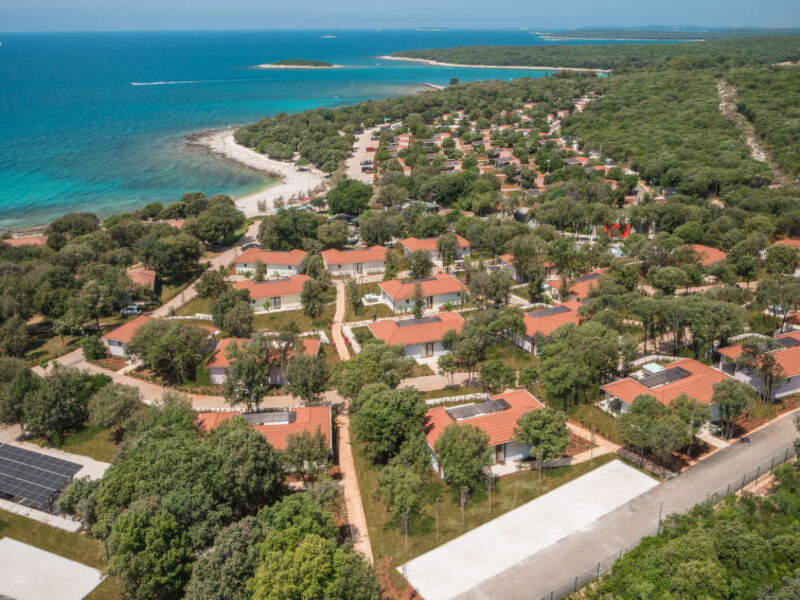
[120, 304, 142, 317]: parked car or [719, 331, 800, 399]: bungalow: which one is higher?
[719, 331, 800, 399]: bungalow

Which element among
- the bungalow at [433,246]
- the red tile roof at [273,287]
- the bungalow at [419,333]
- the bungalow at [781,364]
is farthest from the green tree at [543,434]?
the bungalow at [433,246]

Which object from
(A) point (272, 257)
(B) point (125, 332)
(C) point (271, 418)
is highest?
(A) point (272, 257)

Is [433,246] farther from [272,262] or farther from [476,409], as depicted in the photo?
[476,409]

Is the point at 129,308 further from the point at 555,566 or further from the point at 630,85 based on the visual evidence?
the point at 630,85

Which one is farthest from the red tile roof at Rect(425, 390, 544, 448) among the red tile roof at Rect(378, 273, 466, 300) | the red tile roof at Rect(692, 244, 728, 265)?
the red tile roof at Rect(692, 244, 728, 265)

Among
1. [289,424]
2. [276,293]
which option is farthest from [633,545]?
[276,293]

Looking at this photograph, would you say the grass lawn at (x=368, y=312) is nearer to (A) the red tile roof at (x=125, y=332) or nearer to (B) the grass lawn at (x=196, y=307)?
(B) the grass lawn at (x=196, y=307)

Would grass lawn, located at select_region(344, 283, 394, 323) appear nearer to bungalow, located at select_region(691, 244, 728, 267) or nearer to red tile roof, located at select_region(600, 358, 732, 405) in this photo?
red tile roof, located at select_region(600, 358, 732, 405)
